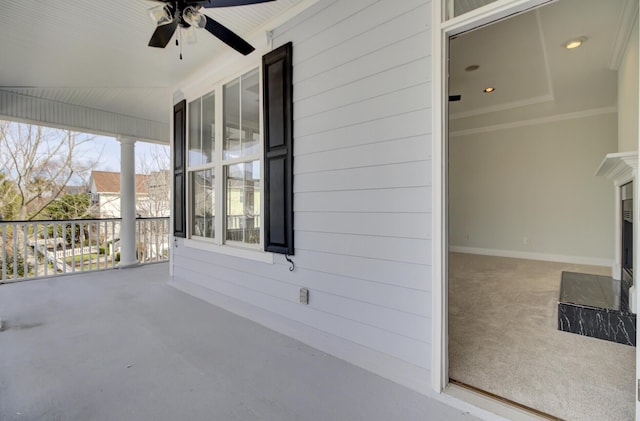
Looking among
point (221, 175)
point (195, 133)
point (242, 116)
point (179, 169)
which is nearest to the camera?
point (242, 116)

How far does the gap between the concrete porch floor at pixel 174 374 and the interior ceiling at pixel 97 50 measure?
2829mm

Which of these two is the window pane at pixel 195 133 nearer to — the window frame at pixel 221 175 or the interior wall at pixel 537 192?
the window frame at pixel 221 175

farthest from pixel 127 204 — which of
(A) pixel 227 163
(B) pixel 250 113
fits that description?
(B) pixel 250 113

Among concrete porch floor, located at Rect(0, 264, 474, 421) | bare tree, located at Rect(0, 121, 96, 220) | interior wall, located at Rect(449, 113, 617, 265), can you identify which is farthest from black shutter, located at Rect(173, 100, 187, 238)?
bare tree, located at Rect(0, 121, 96, 220)

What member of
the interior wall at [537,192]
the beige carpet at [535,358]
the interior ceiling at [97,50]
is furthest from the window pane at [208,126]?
the interior wall at [537,192]

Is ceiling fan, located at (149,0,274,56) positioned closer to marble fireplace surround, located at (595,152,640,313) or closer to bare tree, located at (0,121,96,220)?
marble fireplace surround, located at (595,152,640,313)

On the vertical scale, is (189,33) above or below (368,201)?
above

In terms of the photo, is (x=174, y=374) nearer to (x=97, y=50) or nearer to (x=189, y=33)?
(x=189, y=33)

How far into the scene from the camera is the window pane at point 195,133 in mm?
4082


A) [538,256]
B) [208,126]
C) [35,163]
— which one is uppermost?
[35,163]

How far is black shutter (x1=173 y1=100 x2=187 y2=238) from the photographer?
14.0 feet

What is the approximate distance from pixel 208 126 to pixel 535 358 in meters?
4.02

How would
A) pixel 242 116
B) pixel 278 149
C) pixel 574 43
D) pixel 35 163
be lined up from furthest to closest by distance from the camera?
pixel 35 163 → pixel 574 43 → pixel 242 116 → pixel 278 149

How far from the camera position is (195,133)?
416 cm
